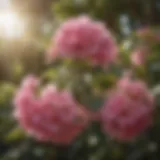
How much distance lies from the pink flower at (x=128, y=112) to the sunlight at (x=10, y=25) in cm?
32

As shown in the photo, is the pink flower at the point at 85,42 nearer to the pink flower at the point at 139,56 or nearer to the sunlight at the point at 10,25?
the pink flower at the point at 139,56

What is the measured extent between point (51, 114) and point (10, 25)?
1.15 ft

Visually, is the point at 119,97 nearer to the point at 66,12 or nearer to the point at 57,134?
the point at 57,134

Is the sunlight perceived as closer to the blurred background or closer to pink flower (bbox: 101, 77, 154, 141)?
the blurred background

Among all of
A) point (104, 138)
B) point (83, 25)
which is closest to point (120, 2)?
point (83, 25)

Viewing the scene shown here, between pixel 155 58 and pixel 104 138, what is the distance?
18cm

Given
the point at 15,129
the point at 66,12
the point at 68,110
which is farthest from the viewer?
the point at 66,12

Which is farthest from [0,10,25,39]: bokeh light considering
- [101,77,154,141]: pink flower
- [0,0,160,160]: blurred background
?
[101,77,154,141]: pink flower

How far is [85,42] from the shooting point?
998 mm

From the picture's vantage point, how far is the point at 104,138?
1030mm

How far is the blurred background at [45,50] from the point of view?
41.6 inches

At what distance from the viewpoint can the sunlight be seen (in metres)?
1.21

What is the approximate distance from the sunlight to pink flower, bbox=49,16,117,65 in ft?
0.66

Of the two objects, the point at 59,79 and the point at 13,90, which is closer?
the point at 59,79
